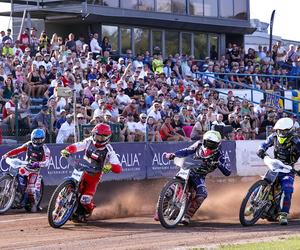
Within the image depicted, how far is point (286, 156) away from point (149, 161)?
879cm

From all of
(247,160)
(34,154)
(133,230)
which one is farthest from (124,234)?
(247,160)

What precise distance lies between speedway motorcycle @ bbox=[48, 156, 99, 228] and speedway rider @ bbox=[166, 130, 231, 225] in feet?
4.95

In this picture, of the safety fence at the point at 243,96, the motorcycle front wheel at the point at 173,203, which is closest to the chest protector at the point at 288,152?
the motorcycle front wheel at the point at 173,203

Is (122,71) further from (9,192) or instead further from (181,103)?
(9,192)

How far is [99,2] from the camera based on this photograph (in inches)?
1230

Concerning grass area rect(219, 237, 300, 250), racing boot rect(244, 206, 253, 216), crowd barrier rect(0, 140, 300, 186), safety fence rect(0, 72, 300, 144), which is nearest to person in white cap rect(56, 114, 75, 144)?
safety fence rect(0, 72, 300, 144)

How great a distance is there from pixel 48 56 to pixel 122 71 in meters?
3.52

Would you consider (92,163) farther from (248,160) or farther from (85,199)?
(248,160)

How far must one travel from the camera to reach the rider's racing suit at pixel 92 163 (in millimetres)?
13228

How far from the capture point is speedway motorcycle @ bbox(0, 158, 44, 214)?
1527 cm

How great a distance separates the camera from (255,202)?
44.5ft

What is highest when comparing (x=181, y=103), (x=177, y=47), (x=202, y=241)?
(x=177, y=47)

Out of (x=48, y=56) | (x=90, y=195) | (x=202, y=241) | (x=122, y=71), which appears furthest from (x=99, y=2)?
(x=202, y=241)

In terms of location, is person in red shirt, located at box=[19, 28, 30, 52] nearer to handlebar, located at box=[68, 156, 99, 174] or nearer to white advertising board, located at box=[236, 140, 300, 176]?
white advertising board, located at box=[236, 140, 300, 176]
